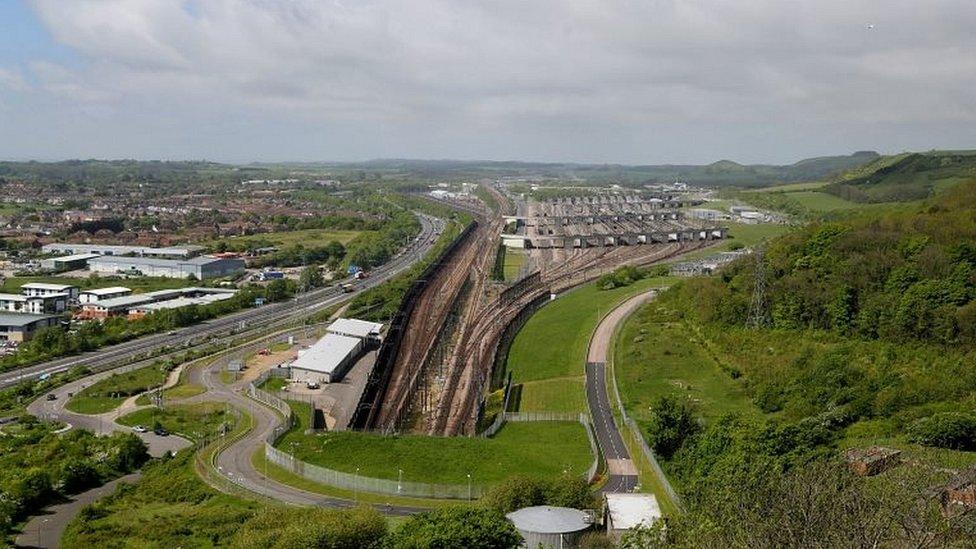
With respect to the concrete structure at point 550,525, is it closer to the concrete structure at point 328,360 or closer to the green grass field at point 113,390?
the concrete structure at point 328,360

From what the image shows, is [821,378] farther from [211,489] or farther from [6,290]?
[6,290]

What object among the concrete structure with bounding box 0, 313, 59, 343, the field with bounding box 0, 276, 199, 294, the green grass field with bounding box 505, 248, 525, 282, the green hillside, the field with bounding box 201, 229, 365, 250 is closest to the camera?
the green hillside

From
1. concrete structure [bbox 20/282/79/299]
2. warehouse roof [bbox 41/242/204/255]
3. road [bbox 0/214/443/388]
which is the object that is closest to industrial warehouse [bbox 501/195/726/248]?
road [bbox 0/214/443/388]

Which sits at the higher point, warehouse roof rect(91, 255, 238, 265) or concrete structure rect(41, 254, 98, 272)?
warehouse roof rect(91, 255, 238, 265)

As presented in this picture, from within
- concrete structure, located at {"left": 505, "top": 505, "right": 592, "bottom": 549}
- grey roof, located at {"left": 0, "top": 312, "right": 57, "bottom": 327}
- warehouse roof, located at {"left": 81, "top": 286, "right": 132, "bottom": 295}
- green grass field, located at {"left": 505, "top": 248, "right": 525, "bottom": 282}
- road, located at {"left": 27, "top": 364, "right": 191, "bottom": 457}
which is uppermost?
concrete structure, located at {"left": 505, "top": 505, "right": 592, "bottom": 549}


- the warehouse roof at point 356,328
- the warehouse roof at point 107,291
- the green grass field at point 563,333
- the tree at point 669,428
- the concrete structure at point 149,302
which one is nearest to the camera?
the tree at point 669,428

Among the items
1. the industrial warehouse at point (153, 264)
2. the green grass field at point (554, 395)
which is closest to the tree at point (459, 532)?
the green grass field at point (554, 395)

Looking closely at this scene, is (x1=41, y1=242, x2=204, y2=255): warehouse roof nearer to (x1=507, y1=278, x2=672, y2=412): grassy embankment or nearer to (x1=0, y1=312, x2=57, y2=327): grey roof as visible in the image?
(x1=0, y1=312, x2=57, y2=327): grey roof
